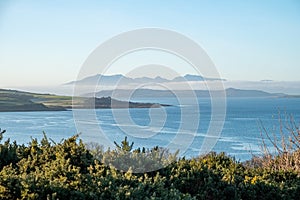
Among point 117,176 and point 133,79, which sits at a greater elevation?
point 133,79

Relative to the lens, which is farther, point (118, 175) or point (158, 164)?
point (158, 164)

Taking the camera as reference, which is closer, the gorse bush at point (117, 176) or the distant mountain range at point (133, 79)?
the gorse bush at point (117, 176)

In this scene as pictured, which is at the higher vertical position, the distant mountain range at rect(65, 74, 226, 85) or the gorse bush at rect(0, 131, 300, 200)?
the distant mountain range at rect(65, 74, 226, 85)

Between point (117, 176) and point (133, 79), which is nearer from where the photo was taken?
point (117, 176)

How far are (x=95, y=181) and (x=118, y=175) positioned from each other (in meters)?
0.30

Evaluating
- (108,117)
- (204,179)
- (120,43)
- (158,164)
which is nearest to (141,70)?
(120,43)

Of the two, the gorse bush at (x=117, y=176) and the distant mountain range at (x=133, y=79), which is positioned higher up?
the distant mountain range at (x=133, y=79)

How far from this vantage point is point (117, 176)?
11.6 ft

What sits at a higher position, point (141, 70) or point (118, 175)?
point (141, 70)

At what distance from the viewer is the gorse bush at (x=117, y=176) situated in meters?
3.14

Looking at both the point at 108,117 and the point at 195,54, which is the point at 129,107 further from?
the point at 195,54

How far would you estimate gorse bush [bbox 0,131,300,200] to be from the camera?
3.14 meters

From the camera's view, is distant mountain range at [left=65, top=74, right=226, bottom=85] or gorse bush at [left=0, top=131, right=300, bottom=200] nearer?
gorse bush at [left=0, top=131, right=300, bottom=200]

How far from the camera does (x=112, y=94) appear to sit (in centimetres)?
511
